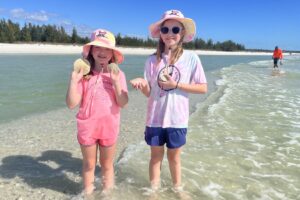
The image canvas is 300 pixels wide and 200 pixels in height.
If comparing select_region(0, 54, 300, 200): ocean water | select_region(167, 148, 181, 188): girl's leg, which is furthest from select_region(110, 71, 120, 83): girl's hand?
select_region(0, 54, 300, 200): ocean water

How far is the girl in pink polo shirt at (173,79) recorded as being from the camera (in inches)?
142

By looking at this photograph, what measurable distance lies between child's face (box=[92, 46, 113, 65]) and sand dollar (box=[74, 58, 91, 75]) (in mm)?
121

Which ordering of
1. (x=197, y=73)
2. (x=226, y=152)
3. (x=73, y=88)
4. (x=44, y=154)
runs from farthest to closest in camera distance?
(x=226, y=152), (x=44, y=154), (x=197, y=73), (x=73, y=88)

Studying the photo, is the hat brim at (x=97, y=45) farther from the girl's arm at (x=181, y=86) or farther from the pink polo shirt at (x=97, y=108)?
the girl's arm at (x=181, y=86)

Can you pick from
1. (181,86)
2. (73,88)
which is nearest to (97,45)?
(73,88)

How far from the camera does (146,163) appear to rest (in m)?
5.07

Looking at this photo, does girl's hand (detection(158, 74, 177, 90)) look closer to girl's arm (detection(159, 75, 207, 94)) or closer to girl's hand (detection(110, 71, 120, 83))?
girl's arm (detection(159, 75, 207, 94))

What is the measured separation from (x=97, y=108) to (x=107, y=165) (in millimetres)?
668

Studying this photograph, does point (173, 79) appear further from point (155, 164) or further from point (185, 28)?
point (155, 164)

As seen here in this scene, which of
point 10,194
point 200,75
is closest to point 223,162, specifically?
point 200,75

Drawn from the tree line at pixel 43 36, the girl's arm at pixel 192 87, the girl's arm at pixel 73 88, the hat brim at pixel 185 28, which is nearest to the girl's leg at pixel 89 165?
the girl's arm at pixel 73 88

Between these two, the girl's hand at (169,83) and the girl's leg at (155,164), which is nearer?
the girl's hand at (169,83)

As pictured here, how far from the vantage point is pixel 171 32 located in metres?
3.64

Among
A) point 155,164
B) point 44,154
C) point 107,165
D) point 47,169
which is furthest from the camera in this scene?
point 44,154
